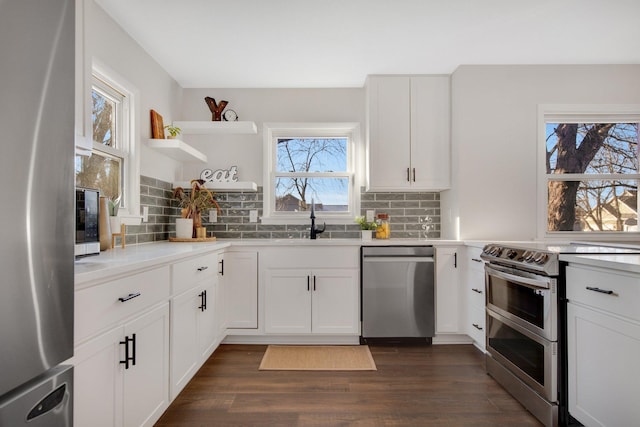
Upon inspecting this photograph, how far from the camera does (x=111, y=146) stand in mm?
2525

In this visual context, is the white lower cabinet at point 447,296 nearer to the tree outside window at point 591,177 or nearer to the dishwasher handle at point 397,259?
the dishwasher handle at point 397,259

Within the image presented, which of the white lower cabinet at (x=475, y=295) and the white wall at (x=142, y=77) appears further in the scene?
the white lower cabinet at (x=475, y=295)

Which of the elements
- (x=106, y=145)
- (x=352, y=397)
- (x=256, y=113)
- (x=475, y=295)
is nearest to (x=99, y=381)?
(x=352, y=397)

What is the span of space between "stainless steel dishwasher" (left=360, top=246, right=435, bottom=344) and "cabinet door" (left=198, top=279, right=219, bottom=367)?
1212 mm

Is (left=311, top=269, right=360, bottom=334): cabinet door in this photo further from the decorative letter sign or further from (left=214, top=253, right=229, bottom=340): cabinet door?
the decorative letter sign

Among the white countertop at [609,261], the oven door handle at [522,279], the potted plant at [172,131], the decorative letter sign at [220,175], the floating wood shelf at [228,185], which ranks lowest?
the oven door handle at [522,279]

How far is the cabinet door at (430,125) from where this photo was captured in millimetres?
3307

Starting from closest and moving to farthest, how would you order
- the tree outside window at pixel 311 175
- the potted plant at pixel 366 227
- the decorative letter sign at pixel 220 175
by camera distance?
the potted plant at pixel 366 227 → the decorative letter sign at pixel 220 175 → the tree outside window at pixel 311 175

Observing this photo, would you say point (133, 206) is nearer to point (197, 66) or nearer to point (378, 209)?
point (197, 66)

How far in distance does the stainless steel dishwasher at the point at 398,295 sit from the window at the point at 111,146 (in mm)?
2005

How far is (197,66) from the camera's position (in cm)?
310

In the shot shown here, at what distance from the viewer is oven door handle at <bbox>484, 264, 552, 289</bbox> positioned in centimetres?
187

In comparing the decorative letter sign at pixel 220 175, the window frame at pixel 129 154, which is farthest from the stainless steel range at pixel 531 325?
the window frame at pixel 129 154

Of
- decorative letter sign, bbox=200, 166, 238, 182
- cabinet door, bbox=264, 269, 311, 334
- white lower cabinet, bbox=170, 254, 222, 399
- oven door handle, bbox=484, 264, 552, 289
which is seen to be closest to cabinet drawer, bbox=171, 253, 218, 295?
white lower cabinet, bbox=170, 254, 222, 399
